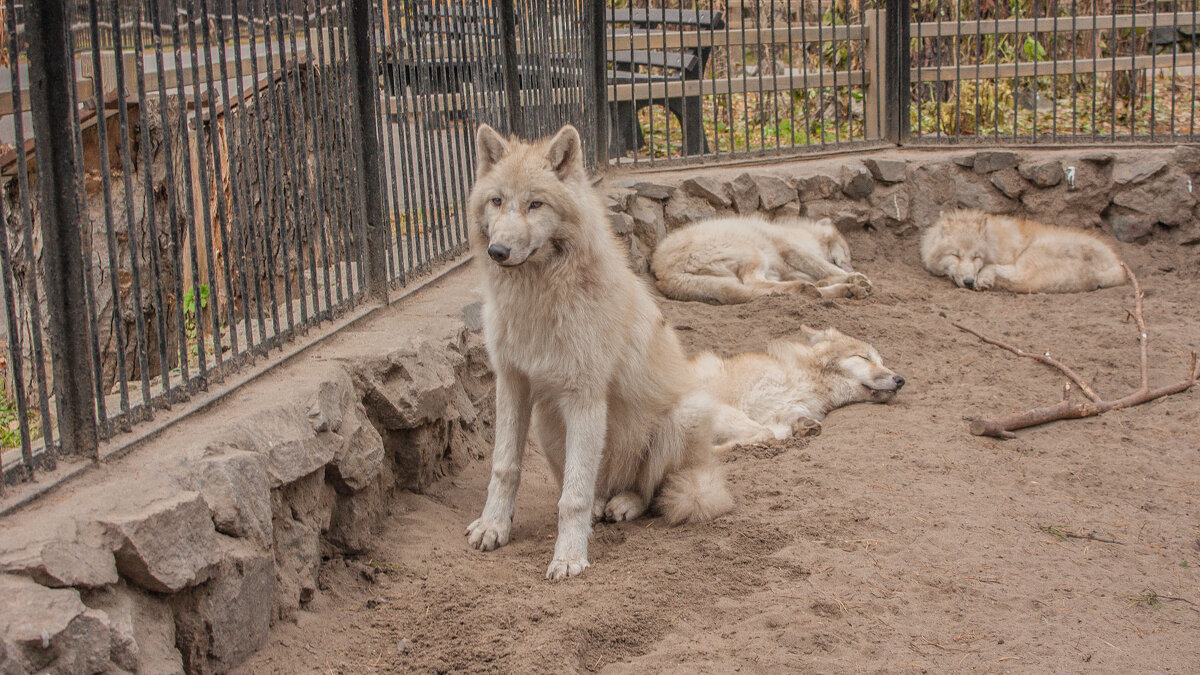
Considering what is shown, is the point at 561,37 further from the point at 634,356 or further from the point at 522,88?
the point at 634,356

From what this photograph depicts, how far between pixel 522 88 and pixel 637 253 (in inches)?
81.4

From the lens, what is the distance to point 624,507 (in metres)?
5.01


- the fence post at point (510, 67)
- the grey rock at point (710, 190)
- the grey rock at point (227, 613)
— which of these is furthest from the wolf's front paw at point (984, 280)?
the grey rock at point (227, 613)

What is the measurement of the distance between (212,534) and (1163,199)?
32.9ft

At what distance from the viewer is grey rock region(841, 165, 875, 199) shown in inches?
410

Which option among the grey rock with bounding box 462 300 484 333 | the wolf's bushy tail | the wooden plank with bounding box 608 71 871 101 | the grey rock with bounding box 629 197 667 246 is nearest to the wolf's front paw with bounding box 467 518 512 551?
the wolf's bushy tail

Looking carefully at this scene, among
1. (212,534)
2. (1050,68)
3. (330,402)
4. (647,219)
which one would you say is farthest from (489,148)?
(1050,68)

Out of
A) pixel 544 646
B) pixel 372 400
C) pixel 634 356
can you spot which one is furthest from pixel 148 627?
pixel 634 356

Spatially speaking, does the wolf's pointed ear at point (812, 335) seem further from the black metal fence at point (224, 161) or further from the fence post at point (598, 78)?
the fence post at point (598, 78)

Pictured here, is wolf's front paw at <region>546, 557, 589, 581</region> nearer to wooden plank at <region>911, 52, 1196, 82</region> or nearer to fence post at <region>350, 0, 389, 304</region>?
fence post at <region>350, 0, 389, 304</region>

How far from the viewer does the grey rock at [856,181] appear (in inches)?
410

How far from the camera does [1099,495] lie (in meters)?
4.96

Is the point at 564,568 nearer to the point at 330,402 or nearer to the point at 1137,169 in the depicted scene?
the point at 330,402

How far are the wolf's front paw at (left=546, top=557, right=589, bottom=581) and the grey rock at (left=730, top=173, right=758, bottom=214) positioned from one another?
255 inches
